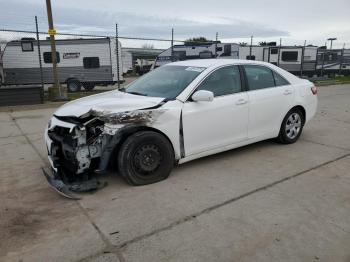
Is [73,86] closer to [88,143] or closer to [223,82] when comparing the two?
[223,82]

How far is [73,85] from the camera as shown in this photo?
1873 cm

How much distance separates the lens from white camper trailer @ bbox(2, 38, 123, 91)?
18.1 meters

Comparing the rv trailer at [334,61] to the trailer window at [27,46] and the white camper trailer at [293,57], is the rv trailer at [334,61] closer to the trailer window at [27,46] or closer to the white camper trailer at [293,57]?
the white camper trailer at [293,57]

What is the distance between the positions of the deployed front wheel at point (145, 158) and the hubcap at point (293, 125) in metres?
2.61

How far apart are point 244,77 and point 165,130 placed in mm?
Answer: 1745

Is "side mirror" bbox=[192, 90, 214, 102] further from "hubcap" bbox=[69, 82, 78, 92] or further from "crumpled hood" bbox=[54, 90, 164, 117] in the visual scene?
"hubcap" bbox=[69, 82, 78, 92]

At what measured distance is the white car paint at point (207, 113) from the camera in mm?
4332

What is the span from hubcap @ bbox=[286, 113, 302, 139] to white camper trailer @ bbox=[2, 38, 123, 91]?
14.0m

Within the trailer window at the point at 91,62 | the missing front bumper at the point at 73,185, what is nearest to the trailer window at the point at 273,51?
the trailer window at the point at 91,62

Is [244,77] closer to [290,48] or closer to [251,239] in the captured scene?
[251,239]

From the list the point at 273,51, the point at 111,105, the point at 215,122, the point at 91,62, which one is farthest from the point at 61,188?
the point at 273,51

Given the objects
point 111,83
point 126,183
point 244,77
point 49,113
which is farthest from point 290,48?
point 126,183

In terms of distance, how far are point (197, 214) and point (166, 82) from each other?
220 cm

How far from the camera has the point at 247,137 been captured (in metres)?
5.33
